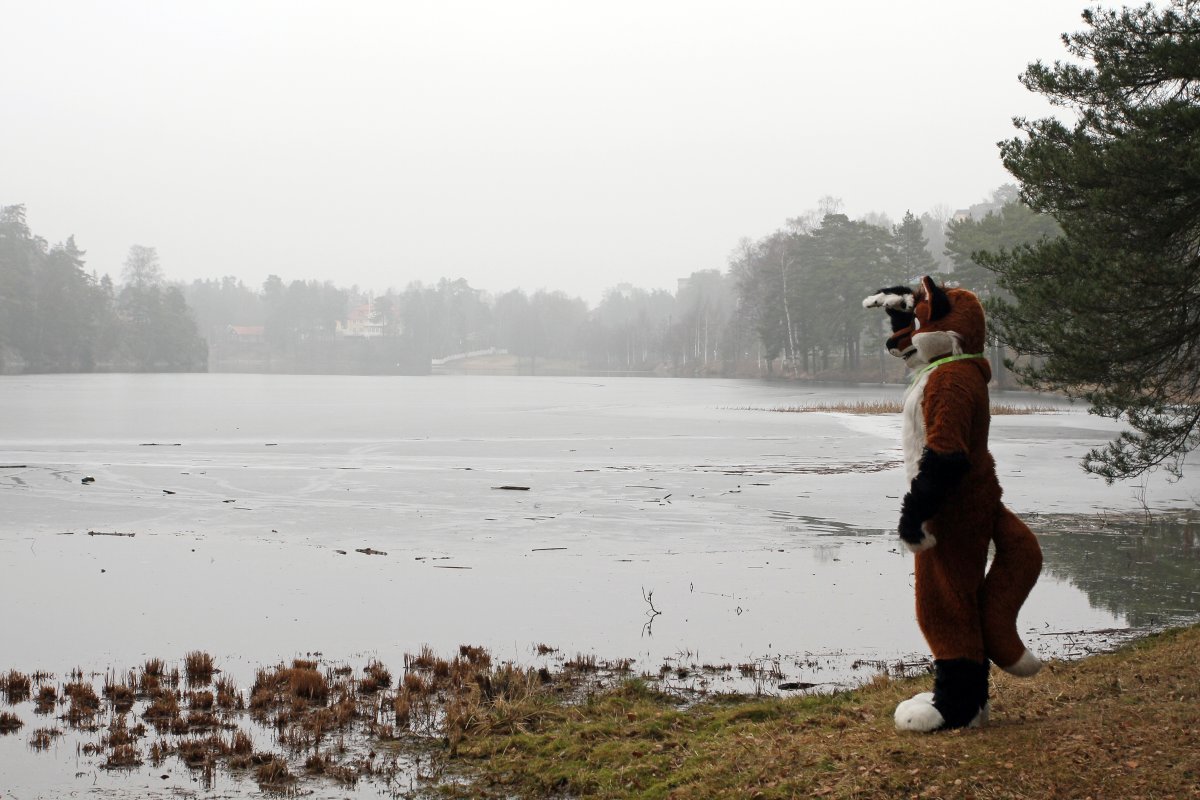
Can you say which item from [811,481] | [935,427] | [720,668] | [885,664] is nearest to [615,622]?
[720,668]

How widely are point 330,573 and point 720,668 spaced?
5.69 m

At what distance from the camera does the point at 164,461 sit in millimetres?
26625

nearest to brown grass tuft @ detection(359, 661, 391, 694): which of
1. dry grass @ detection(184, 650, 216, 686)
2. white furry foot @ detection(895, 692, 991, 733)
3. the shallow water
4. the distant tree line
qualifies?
the shallow water

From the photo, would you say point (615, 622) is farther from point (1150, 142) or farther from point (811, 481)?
point (811, 481)

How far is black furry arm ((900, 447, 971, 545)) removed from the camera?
19.0 ft

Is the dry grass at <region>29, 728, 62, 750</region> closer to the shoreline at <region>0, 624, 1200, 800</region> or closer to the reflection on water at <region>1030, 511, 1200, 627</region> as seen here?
the shoreline at <region>0, 624, 1200, 800</region>

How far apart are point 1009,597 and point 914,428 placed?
1025mm

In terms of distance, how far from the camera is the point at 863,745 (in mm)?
5773

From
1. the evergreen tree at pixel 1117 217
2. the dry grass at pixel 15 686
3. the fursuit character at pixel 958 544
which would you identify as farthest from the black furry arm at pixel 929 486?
the evergreen tree at pixel 1117 217

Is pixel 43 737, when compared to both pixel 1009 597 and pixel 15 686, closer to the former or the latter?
pixel 15 686

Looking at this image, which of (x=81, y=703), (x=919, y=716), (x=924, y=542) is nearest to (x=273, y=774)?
(x=81, y=703)

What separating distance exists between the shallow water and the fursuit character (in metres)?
2.79

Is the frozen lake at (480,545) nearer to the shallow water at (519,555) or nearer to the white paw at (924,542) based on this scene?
the shallow water at (519,555)

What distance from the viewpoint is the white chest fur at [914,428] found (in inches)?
237
